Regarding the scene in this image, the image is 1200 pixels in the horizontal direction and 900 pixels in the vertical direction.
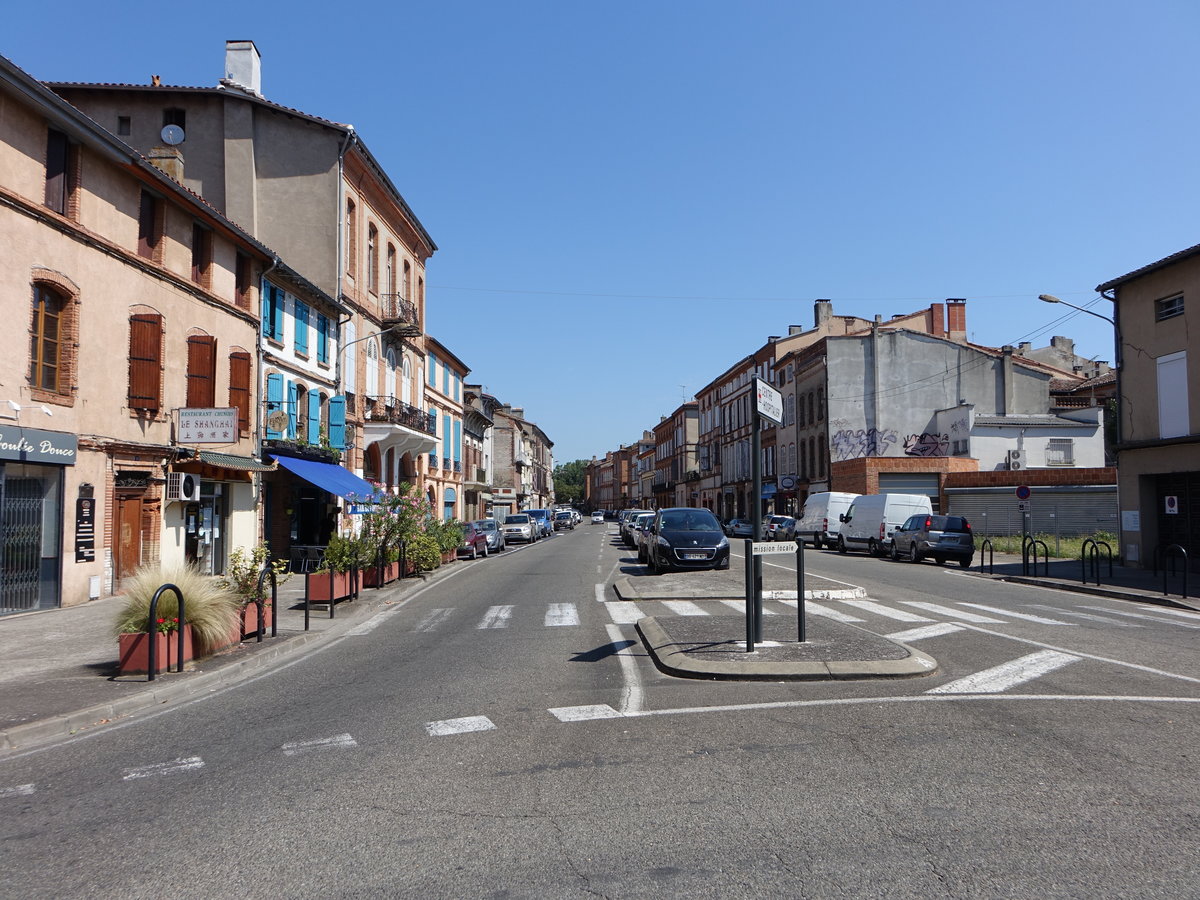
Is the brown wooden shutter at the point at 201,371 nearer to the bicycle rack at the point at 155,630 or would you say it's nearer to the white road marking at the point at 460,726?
the bicycle rack at the point at 155,630

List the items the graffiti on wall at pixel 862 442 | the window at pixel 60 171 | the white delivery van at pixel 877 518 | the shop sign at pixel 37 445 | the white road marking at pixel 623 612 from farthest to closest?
the graffiti on wall at pixel 862 442 < the white delivery van at pixel 877 518 < the window at pixel 60 171 < the shop sign at pixel 37 445 < the white road marking at pixel 623 612

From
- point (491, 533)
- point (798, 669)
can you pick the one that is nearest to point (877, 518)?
point (491, 533)

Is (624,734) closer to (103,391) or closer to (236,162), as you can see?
(103,391)

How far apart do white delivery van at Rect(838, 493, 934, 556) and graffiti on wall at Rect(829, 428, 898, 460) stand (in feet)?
45.6

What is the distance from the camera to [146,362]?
17.7 metres

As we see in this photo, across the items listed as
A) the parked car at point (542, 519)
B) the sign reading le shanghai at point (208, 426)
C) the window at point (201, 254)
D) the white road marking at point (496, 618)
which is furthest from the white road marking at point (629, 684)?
the parked car at point (542, 519)

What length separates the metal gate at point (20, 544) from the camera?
46.7 ft

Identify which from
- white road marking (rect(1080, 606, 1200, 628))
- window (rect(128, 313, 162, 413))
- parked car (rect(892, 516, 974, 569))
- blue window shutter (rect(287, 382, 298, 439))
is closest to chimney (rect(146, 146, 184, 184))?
blue window shutter (rect(287, 382, 298, 439))

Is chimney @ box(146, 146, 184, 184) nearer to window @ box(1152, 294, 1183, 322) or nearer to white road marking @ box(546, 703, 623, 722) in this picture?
white road marking @ box(546, 703, 623, 722)

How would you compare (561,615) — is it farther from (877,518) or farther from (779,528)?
(779,528)

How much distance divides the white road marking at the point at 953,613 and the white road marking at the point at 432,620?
25.4ft

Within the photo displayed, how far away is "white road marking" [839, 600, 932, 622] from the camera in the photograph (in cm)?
1301

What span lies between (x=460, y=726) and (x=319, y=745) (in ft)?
3.45

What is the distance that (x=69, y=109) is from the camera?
595 inches
